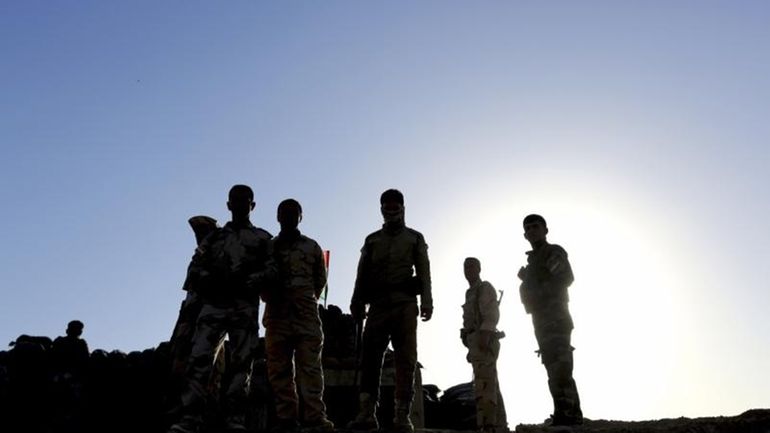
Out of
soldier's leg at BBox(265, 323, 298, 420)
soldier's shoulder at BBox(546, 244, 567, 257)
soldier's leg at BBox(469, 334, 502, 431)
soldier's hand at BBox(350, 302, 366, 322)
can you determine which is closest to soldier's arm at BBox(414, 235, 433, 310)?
soldier's hand at BBox(350, 302, 366, 322)

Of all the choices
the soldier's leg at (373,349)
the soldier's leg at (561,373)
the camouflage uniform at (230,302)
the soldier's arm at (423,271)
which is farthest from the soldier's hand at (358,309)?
the soldier's leg at (561,373)

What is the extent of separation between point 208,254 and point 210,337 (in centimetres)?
72

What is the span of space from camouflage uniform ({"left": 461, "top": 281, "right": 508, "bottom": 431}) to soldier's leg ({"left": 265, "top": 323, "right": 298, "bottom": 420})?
2722 mm

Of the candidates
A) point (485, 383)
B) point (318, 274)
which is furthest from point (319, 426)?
point (485, 383)

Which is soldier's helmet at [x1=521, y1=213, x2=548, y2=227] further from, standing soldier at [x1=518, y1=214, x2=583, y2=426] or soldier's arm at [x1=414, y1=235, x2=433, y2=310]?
soldier's arm at [x1=414, y1=235, x2=433, y2=310]

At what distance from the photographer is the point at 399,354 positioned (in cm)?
561

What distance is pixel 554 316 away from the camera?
5.57 metres

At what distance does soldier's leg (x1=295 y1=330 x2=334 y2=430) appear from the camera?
536 cm

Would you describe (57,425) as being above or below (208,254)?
below

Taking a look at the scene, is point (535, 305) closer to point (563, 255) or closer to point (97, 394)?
point (563, 255)

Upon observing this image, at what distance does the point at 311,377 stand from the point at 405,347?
2.76ft

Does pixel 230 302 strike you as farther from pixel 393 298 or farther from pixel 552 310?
pixel 552 310

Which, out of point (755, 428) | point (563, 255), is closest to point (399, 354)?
point (563, 255)

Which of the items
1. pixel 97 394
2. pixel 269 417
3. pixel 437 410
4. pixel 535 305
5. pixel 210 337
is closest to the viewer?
pixel 210 337
